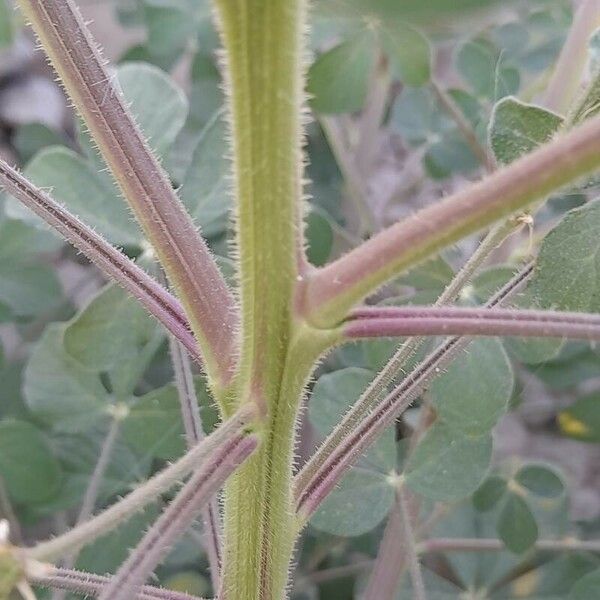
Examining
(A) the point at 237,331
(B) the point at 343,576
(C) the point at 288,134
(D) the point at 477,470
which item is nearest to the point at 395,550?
(D) the point at 477,470

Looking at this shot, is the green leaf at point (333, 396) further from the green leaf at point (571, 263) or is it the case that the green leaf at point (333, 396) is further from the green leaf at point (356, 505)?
the green leaf at point (571, 263)

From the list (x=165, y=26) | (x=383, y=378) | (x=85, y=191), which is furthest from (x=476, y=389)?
(x=165, y=26)

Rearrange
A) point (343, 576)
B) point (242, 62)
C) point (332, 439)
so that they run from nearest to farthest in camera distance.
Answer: point (242, 62), point (332, 439), point (343, 576)

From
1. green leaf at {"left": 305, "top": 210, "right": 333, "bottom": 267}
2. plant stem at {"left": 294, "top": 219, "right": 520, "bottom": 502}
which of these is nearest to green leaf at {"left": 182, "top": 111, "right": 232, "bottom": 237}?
Answer: green leaf at {"left": 305, "top": 210, "right": 333, "bottom": 267}

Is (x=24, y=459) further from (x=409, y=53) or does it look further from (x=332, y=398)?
(x=409, y=53)

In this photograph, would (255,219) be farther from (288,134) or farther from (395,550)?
(395,550)
